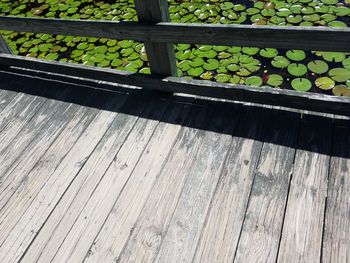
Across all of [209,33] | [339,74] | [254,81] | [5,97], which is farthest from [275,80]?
[5,97]

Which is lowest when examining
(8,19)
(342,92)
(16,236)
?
(342,92)

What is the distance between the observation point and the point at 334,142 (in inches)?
63.0

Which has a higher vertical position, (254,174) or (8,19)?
(8,19)

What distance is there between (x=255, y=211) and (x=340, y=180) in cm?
43

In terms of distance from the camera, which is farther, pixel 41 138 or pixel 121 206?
pixel 41 138

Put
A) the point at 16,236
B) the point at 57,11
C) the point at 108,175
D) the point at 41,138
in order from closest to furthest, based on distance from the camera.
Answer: the point at 16,236
the point at 108,175
the point at 41,138
the point at 57,11

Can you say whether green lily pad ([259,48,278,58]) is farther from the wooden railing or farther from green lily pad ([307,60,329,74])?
the wooden railing

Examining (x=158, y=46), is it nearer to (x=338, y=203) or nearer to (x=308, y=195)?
(x=308, y=195)

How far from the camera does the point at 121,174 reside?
1.70 m

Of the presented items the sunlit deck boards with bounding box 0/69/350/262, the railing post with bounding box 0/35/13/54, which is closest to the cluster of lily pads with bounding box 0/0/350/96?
the railing post with bounding box 0/35/13/54

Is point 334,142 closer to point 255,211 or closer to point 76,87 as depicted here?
point 255,211

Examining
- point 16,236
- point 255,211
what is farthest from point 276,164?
point 16,236

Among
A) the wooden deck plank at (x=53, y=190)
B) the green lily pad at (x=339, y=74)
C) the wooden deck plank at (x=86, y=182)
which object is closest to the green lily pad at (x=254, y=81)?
the green lily pad at (x=339, y=74)

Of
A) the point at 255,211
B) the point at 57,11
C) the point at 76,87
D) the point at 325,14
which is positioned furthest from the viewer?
the point at 57,11
